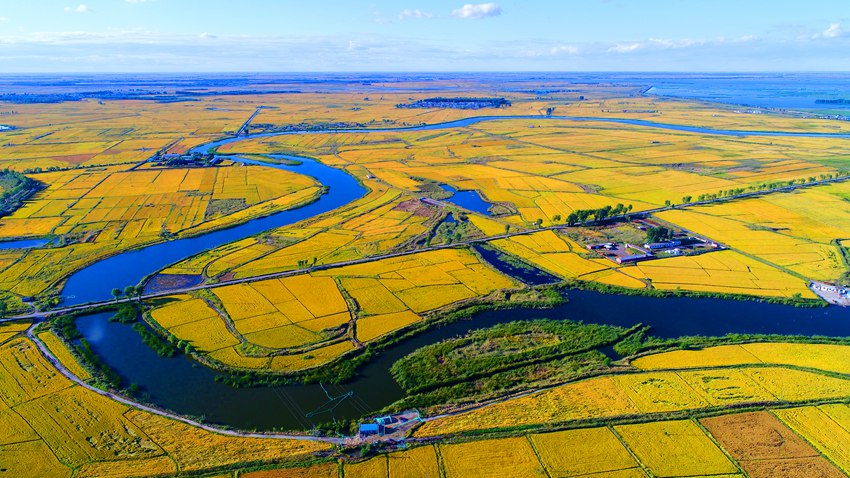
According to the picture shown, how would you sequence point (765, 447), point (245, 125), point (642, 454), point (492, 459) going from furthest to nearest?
point (245, 125), point (765, 447), point (642, 454), point (492, 459)

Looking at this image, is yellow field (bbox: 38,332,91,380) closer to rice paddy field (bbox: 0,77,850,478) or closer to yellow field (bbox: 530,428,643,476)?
rice paddy field (bbox: 0,77,850,478)

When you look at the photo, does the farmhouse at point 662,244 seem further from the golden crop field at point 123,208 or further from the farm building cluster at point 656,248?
the golden crop field at point 123,208

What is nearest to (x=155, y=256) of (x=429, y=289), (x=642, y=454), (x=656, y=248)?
(x=429, y=289)

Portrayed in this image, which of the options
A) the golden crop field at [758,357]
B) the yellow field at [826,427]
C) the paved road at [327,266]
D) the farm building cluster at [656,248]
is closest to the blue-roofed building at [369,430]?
the golden crop field at [758,357]

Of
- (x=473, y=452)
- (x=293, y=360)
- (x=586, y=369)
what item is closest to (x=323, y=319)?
(x=293, y=360)

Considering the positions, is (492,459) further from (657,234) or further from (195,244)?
(195,244)

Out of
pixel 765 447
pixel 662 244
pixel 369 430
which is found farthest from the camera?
pixel 662 244

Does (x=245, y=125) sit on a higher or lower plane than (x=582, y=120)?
lower
